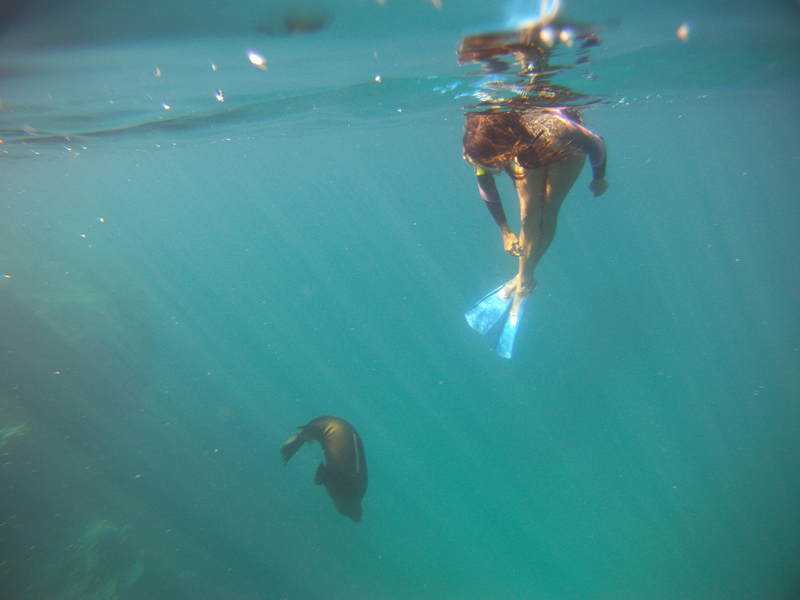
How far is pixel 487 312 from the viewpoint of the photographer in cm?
498

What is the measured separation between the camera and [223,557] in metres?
12.3

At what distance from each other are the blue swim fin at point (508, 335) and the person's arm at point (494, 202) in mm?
1036

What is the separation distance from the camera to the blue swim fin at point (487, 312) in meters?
4.91

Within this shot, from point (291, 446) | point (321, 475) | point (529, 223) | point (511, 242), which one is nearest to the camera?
point (529, 223)

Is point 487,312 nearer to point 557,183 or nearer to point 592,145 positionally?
point 557,183

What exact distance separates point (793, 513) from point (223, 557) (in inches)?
836

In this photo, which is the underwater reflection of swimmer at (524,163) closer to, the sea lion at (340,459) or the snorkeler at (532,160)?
the snorkeler at (532,160)

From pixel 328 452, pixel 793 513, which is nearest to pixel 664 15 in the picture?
pixel 328 452

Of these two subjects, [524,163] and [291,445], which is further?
[291,445]

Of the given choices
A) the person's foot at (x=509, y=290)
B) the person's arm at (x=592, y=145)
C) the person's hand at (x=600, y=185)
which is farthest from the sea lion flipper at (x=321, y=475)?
the person's arm at (x=592, y=145)

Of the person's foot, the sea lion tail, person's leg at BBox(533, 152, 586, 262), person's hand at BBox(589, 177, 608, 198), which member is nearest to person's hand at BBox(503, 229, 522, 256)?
person's leg at BBox(533, 152, 586, 262)

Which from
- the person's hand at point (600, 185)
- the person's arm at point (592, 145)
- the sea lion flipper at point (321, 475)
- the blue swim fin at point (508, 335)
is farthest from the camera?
the sea lion flipper at point (321, 475)

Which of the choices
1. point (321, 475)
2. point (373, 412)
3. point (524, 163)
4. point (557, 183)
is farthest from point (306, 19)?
point (373, 412)

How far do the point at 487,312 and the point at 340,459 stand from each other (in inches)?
148
